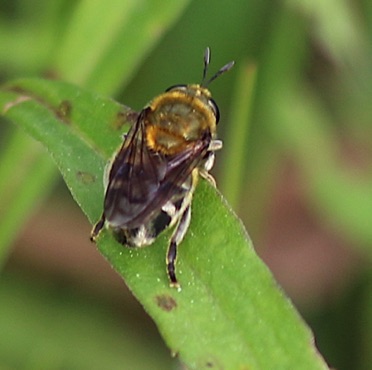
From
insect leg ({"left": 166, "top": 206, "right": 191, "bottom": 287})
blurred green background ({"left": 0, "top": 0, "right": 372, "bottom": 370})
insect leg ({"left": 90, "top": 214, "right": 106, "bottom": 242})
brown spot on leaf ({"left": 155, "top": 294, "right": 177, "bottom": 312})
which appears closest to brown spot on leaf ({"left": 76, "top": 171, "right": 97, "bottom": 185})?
insect leg ({"left": 90, "top": 214, "right": 106, "bottom": 242})

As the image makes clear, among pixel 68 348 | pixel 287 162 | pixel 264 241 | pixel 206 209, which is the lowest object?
pixel 68 348

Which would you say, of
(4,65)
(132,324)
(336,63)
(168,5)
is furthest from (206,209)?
(336,63)

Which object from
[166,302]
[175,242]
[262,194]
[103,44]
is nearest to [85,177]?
[175,242]

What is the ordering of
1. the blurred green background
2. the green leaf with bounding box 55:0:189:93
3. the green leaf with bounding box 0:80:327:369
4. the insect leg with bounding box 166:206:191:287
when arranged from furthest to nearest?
the blurred green background
the green leaf with bounding box 55:0:189:93
the insect leg with bounding box 166:206:191:287
the green leaf with bounding box 0:80:327:369

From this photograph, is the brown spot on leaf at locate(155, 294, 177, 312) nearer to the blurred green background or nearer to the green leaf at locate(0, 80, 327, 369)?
the green leaf at locate(0, 80, 327, 369)

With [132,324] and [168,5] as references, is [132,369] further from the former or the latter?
[168,5]

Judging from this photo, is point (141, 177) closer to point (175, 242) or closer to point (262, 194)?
point (175, 242)
